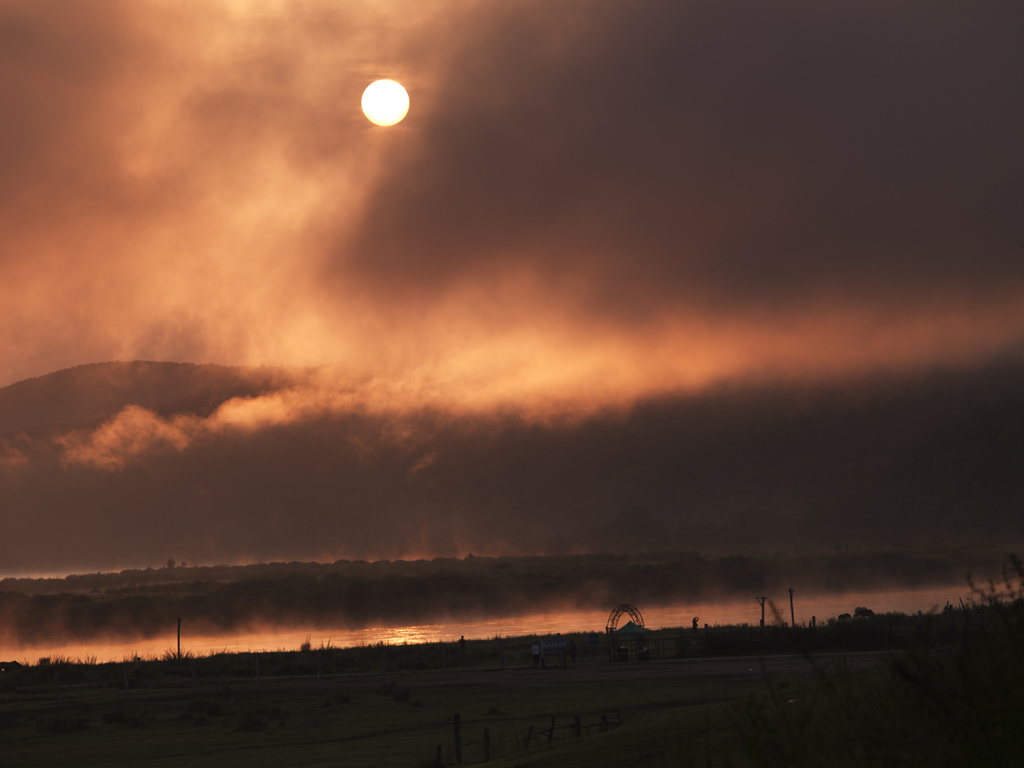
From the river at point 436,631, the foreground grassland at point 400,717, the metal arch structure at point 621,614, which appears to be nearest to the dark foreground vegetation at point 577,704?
the foreground grassland at point 400,717

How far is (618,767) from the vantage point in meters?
19.3

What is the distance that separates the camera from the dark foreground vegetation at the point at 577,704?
1023 centimetres

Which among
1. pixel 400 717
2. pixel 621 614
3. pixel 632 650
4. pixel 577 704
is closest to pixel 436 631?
pixel 621 614

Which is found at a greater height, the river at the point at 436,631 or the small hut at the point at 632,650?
the small hut at the point at 632,650

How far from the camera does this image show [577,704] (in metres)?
41.8

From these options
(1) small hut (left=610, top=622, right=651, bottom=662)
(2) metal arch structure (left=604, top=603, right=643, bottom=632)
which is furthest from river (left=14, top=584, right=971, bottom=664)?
(1) small hut (left=610, top=622, right=651, bottom=662)

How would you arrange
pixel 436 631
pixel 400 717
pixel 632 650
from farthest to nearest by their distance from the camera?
pixel 436 631 → pixel 632 650 → pixel 400 717

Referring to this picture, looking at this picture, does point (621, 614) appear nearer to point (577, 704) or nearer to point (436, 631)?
point (577, 704)

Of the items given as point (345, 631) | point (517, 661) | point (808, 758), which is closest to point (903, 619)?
point (517, 661)

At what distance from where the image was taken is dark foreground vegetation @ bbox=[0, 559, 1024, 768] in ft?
33.6

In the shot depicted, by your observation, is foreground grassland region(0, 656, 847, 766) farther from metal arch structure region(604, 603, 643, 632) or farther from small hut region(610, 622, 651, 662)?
metal arch structure region(604, 603, 643, 632)

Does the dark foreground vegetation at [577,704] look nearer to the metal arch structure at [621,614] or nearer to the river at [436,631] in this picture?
the metal arch structure at [621,614]

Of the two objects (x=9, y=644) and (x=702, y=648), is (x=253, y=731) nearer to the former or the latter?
(x=702, y=648)

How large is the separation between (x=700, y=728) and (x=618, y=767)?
2.84 m
